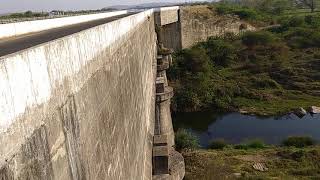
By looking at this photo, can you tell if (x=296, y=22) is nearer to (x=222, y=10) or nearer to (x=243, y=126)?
(x=222, y=10)

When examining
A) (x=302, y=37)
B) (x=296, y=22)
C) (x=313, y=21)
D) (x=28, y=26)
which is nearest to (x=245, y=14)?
(x=296, y=22)

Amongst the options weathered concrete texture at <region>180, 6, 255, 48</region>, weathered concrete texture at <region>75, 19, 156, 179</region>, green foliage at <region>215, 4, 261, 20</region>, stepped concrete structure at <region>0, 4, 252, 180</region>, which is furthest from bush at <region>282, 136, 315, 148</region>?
green foliage at <region>215, 4, 261, 20</region>

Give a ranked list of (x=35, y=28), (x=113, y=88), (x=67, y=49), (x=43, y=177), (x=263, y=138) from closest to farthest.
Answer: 1. (x=43, y=177)
2. (x=67, y=49)
3. (x=113, y=88)
4. (x=35, y=28)
5. (x=263, y=138)

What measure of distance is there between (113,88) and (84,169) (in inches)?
110

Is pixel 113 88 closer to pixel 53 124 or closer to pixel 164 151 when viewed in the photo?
pixel 53 124

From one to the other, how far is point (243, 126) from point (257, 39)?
1766cm

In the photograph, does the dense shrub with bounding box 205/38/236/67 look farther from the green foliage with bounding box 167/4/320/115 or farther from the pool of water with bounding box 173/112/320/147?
the pool of water with bounding box 173/112/320/147

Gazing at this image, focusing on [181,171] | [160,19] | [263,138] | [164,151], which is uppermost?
[160,19]

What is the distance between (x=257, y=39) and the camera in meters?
52.4

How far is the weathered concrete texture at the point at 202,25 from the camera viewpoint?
154 ft

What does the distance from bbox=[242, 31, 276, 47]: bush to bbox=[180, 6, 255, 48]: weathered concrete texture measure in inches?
86.9

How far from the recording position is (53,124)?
3451 millimetres

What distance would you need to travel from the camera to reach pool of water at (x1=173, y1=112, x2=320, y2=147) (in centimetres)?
3459

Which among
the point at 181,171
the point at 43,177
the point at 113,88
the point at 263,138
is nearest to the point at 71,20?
the point at 181,171
